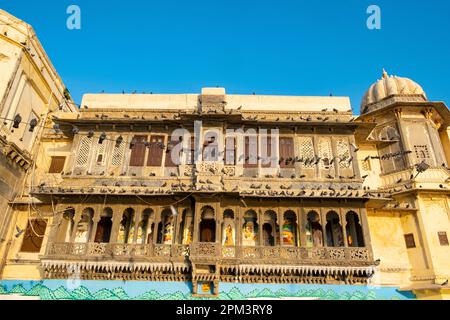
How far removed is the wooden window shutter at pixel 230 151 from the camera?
16.5 metres

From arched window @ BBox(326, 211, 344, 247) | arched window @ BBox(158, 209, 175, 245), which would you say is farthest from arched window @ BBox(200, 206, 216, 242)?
arched window @ BBox(326, 211, 344, 247)

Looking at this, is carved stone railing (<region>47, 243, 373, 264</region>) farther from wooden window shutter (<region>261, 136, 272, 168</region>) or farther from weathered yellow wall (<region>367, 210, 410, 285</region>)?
wooden window shutter (<region>261, 136, 272, 168</region>)

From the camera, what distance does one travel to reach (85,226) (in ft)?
52.7

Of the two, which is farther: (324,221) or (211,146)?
(211,146)

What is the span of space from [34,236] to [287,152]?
13.8 metres

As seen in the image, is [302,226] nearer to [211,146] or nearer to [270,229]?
[270,229]

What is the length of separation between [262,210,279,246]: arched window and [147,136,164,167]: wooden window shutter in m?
6.16

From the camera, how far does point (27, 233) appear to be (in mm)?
16500

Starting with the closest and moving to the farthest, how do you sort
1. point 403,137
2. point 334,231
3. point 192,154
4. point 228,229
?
point 228,229 < point 334,231 < point 192,154 < point 403,137

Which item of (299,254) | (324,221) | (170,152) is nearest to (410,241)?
(324,221)

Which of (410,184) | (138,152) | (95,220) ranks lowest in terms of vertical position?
(95,220)

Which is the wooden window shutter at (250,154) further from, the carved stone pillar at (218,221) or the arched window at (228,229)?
the carved stone pillar at (218,221)

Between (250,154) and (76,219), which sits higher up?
(250,154)

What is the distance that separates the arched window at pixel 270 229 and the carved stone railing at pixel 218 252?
1319 millimetres
